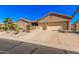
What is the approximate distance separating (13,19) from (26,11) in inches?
73.5

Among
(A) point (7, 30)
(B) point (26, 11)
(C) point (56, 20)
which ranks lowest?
(A) point (7, 30)

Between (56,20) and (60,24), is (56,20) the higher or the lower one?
the higher one

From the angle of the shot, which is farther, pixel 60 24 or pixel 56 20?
pixel 56 20

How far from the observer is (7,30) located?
556 inches

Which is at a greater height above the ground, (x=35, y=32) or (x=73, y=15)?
(x=73, y=15)

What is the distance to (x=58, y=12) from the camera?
11758 mm
